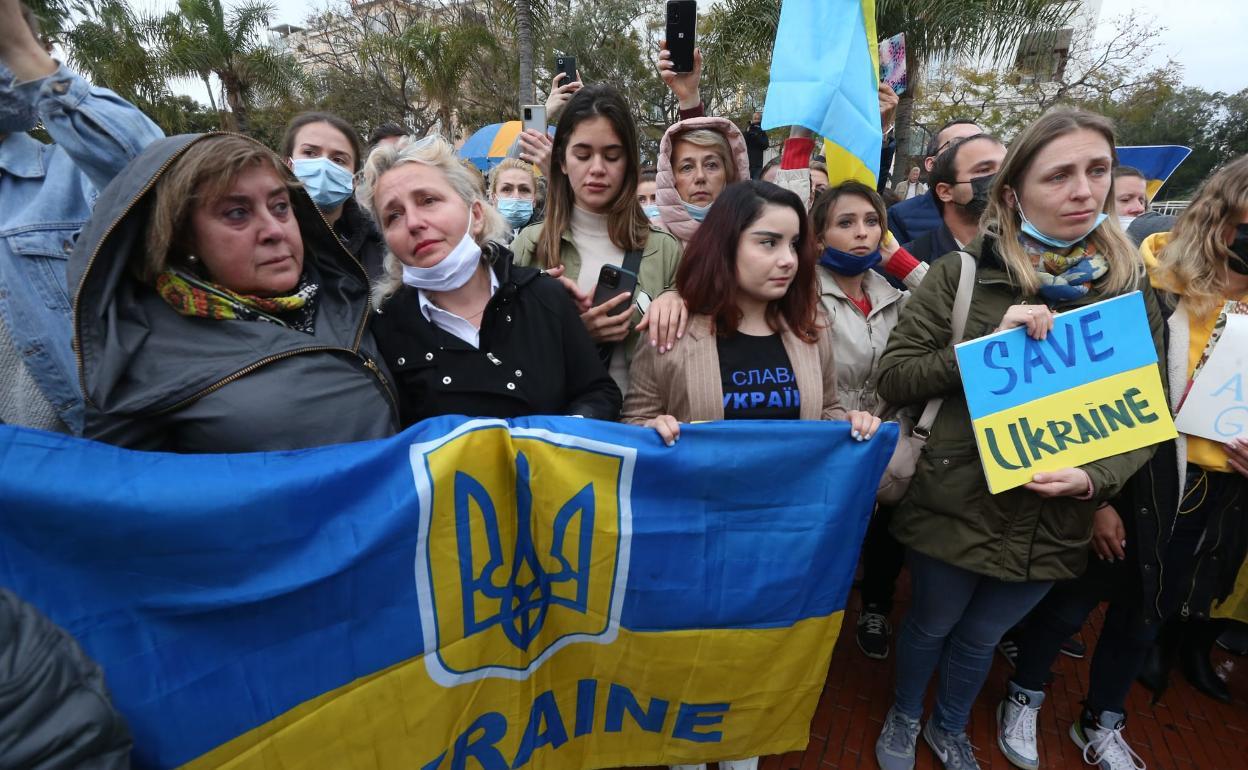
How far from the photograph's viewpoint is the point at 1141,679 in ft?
9.45

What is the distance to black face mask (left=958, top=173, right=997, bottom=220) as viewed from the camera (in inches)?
119

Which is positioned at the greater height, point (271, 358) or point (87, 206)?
point (87, 206)

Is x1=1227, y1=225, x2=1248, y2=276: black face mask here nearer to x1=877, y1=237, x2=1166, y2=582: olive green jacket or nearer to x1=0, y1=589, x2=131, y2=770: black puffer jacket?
x1=877, y1=237, x2=1166, y2=582: olive green jacket

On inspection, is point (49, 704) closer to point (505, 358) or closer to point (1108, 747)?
point (505, 358)

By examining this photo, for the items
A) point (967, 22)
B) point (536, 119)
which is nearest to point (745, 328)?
point (536, 119)

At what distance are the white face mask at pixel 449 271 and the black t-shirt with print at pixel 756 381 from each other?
870 millimetres

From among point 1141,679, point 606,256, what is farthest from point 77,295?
point 1141,679

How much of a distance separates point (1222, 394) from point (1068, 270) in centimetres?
68

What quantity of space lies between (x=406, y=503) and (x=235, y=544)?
37cm

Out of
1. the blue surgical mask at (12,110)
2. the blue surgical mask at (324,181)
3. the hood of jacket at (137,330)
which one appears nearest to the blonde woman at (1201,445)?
the hood of jacket at (137,330)

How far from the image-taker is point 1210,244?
2084 millimetres

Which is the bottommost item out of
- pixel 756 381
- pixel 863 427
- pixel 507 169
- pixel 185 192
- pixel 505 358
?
pixel 863 427

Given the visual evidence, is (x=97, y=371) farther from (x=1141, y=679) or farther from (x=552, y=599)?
(x=1141, y=679)

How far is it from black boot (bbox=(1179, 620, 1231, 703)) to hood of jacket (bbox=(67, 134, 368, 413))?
398cm
